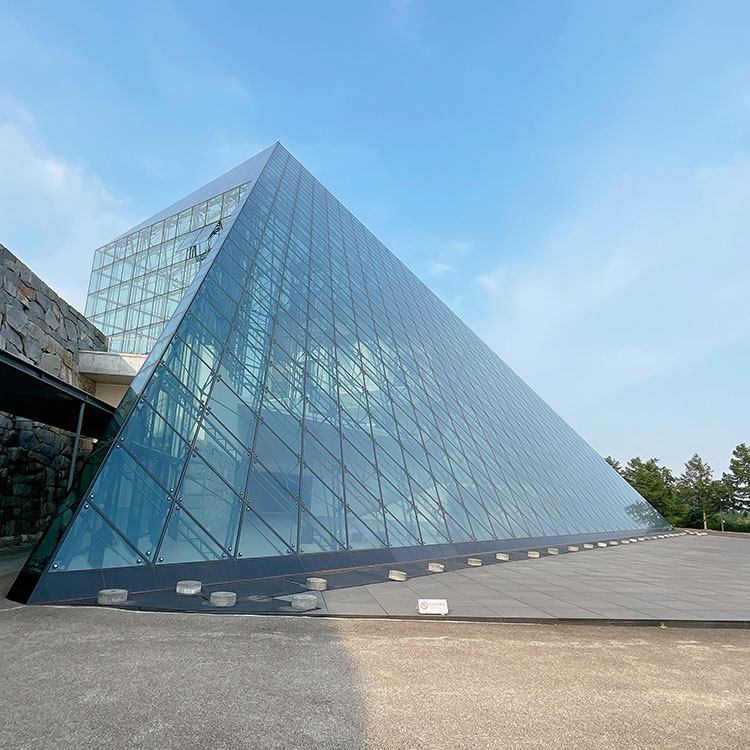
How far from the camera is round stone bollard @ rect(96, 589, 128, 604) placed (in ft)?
20.3

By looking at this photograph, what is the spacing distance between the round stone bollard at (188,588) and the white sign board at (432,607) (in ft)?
10.1

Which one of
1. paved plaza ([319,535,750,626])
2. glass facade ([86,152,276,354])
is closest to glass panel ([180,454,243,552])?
paved plaza ([319,535,750,626])

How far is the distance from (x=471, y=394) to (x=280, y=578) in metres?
16.7

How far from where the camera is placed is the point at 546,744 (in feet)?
10.2

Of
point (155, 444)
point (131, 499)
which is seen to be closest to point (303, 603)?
point (131, 499)

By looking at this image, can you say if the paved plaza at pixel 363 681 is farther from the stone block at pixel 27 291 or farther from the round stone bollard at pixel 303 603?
the stone block at pixel 27 291

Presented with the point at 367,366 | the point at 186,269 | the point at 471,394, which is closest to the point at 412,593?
the point at 367,366

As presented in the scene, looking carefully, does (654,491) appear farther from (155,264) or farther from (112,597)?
(112,597)

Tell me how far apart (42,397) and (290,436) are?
4.83m

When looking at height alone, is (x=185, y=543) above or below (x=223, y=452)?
below

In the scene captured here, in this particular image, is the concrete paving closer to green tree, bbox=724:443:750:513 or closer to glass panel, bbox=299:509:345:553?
glass panel, bbox=299:509:345:553

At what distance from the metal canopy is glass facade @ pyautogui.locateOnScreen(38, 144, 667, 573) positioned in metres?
1.28

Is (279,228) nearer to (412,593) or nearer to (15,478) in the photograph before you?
(15,478)

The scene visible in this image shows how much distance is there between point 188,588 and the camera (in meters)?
6.90
